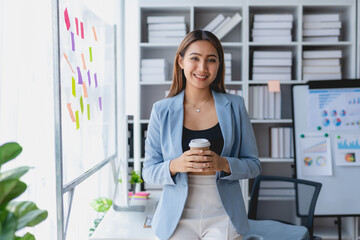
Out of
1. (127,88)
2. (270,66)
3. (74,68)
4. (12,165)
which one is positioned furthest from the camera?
(127,88)

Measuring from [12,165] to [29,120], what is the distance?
0.79ft

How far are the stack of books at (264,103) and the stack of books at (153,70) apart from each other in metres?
0.80

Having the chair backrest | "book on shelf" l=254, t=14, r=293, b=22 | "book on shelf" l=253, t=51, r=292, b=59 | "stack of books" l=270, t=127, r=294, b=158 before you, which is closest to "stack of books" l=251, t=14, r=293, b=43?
"book on shelf" l=254, t=14, r=293, b=22

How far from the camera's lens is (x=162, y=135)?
137cm

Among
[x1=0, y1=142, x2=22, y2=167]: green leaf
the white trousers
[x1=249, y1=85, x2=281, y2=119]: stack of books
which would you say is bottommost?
the white trousers

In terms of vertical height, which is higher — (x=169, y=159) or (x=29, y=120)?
(x=29, y=120)

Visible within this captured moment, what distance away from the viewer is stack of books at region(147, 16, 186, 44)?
9.45 feet

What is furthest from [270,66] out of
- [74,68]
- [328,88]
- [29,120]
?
[29,120]

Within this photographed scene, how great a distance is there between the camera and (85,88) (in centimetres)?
189

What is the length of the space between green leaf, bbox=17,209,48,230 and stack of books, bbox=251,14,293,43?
2546 mm

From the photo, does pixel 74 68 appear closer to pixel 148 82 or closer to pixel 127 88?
pixel 148 82

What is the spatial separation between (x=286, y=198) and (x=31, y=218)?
256 centimetres

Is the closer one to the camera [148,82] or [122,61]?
[122,61]

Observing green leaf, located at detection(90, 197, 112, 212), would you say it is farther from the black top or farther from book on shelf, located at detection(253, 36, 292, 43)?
book on shelf, located at detection(253, 36, 292, 43)
